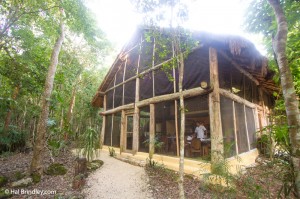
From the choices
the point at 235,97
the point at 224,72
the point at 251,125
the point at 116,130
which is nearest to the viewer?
the point at 224,72

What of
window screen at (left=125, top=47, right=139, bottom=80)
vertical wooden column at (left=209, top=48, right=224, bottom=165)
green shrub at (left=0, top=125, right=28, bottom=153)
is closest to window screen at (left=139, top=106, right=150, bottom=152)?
window screen at (left=125, top=47, right=139, bottom=80)

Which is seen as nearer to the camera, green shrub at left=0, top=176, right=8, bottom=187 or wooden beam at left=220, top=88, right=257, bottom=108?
green shrub at left=0, top=176, right=8, bottom=187

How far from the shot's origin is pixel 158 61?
8078 millimetres

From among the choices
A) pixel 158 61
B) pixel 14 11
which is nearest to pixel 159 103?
pixel 158 61

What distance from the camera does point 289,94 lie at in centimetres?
272

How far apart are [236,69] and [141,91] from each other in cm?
462

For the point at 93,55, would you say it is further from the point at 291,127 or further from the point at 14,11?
the point at 291,127

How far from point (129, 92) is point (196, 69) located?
15.2ft

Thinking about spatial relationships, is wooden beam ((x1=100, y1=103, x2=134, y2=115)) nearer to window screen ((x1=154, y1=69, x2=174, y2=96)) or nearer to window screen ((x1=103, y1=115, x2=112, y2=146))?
window screen ((x1=103, y1=115, x2=112, y2=146))

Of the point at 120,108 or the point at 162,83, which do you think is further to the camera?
the point at 120,108

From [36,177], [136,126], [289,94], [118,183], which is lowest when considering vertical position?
[118,183]

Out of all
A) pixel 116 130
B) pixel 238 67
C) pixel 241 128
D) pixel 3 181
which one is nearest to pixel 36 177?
pixel 3 181

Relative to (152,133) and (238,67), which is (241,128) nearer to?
(238,67)

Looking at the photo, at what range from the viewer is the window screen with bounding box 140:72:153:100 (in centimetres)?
822
